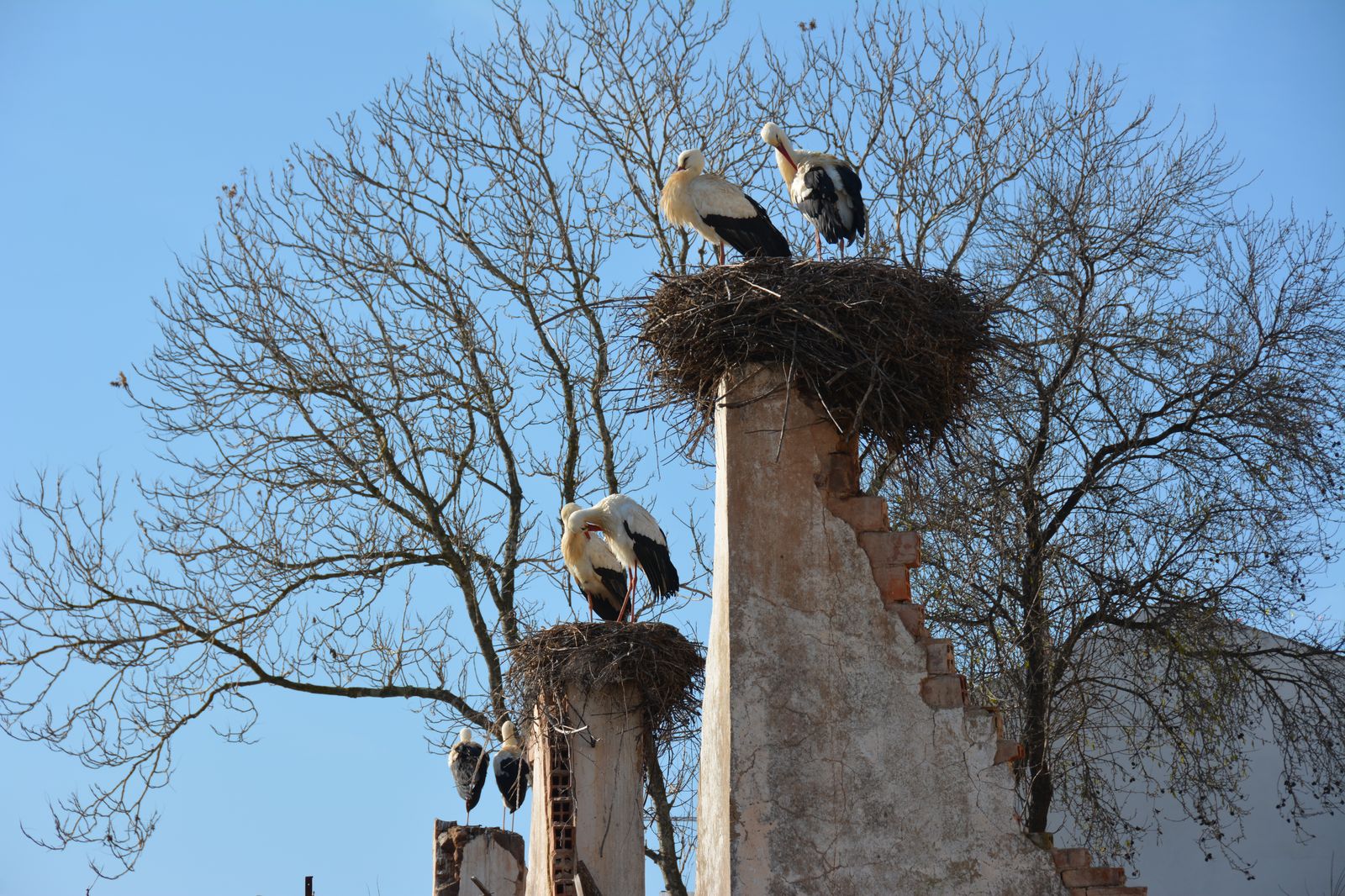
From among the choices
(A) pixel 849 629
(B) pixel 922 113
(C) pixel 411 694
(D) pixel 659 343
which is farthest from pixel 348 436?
(A) pixel 849 629

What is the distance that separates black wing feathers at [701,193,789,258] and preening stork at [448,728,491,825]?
557cm

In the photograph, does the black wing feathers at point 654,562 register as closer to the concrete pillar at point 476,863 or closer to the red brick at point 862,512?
the concrete pillar at point 476,863

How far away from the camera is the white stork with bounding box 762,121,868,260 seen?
34.8ft

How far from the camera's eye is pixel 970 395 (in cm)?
884

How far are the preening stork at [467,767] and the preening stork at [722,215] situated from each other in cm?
548

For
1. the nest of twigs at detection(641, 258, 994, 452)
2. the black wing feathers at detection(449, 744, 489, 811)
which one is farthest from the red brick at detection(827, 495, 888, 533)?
the black wing feathers at detection(449, 744, 489, 811)

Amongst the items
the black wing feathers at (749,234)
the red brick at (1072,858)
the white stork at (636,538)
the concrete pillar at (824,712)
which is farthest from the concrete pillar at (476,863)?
the red brick at (1072,858)

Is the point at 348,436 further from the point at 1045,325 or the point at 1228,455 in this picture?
the point at 1228,455

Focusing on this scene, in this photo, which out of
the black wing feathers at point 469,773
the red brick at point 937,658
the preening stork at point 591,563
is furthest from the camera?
the black wing feathers at point 469,773

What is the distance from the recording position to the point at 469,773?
551 inches

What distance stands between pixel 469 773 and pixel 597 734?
3.68 meters

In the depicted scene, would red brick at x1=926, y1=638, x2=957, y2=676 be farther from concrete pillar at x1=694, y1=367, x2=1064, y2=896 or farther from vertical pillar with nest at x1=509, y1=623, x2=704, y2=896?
vertical pillar with nest at x1=509, y1=623, x2=704, y2=896

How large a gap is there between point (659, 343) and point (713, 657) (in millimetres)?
1740

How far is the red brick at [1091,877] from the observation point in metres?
7.32
